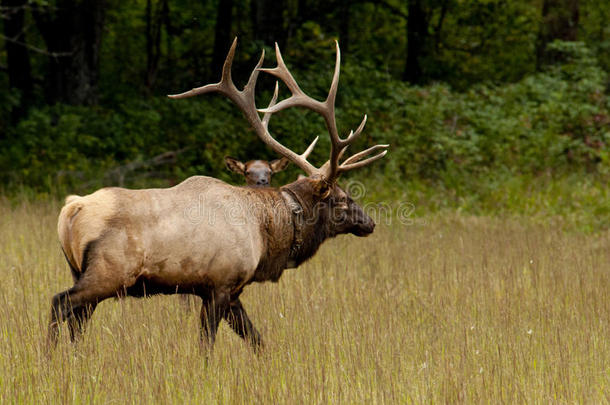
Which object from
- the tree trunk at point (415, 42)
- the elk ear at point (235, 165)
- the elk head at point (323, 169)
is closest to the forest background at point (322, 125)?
the tree trunk at point (415, 42)

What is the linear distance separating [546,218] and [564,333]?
601cm

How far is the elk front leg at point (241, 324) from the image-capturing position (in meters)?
5.48

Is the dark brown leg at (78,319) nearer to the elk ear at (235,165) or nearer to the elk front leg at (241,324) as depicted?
the elk front leg at (241,324)

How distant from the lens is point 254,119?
672 cm

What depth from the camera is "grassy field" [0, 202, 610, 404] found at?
14.0 ft

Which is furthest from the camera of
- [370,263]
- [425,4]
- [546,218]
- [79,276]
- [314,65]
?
[425,4]

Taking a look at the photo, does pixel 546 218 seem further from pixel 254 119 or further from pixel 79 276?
pixel 79 276

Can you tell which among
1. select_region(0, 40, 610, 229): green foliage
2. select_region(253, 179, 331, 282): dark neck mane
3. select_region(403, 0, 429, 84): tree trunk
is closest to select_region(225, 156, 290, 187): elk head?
select_region(253, 179, 331, 282): dark neck mane

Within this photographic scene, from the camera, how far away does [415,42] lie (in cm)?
2044

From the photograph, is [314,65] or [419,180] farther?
[314,65]

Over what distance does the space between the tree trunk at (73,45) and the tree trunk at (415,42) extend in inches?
314

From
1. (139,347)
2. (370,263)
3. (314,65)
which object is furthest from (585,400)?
(314,65)

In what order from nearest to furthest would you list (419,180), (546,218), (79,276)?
(79,276) → (546,218) → (419,180)

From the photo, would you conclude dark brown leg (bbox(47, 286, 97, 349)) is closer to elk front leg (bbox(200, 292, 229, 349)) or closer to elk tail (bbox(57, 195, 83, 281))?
elk tail (bbox(57, 195, 83, 281))
